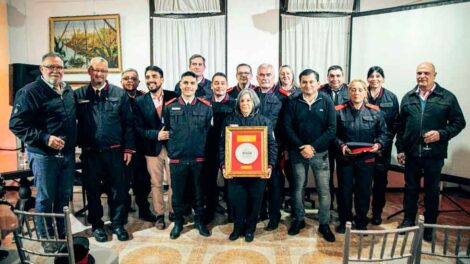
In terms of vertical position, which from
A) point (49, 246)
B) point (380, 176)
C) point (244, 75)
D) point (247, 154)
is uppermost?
Answer: point (244, 75)

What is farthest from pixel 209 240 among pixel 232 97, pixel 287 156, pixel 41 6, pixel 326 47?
pixel 41 6

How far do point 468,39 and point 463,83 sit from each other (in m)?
0.42

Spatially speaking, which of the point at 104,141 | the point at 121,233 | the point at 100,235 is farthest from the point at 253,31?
the point at 100,235

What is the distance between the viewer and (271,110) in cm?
340

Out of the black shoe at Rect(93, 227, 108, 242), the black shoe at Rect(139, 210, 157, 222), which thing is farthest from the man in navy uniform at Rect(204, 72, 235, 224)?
the black shoe at Rect(93, 227, 108, 242)

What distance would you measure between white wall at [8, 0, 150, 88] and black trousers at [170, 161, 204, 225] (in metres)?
2.36

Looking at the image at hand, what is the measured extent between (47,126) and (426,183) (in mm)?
3286

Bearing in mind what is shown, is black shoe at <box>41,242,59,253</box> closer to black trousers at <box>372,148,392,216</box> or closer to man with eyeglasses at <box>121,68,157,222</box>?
man with eyeglasses at <box>121,68,157,222</box>

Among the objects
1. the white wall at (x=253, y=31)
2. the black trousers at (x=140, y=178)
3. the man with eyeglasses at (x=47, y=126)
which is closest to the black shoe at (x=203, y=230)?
the black trousers at (x=140, y=178)

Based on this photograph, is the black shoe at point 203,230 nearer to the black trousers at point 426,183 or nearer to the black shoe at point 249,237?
the black shoe at point 249,237

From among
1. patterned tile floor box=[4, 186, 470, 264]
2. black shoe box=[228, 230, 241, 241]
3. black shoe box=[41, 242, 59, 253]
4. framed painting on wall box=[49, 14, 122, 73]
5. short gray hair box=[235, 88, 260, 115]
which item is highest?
framed painting on wall box=[49, 14, 122, 73]

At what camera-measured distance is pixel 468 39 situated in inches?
135

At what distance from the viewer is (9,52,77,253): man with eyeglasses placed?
274cm

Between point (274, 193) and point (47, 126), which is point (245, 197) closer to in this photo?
point (274, 193)
